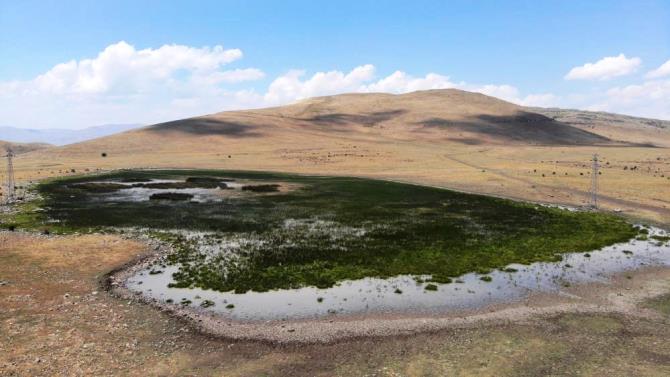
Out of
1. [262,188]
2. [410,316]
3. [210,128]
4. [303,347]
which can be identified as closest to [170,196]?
[262,188]

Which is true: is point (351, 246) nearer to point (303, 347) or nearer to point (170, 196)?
point (303, 347)

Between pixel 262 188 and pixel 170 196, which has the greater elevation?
pixel 262 188

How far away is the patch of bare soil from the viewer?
17281 mm

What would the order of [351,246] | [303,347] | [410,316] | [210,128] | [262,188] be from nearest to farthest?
[303,347], [410,316], [351,246], [262,188], [210,128]

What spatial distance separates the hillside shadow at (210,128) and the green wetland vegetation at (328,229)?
109 meters

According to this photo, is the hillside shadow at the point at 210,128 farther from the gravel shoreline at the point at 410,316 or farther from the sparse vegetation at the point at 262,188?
the gravel shoreline at the point at 410,316

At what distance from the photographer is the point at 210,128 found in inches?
7249

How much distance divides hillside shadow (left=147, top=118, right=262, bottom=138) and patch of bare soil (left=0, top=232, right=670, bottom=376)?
155476 millimetres

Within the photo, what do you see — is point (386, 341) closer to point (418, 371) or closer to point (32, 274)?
point (418, 371)

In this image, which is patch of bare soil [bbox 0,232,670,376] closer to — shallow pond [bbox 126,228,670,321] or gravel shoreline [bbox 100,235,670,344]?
gravel shoreline [bbox 100,235,670,344]

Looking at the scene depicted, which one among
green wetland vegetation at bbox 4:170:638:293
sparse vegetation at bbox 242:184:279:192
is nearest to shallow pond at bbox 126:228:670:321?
green wetland vegetation at bbox 4:170:638:293

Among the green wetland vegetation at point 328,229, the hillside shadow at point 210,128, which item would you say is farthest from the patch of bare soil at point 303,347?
the hillside shadow at point 210,128

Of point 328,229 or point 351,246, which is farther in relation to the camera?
point 328,229

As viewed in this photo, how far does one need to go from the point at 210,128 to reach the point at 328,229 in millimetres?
154116
